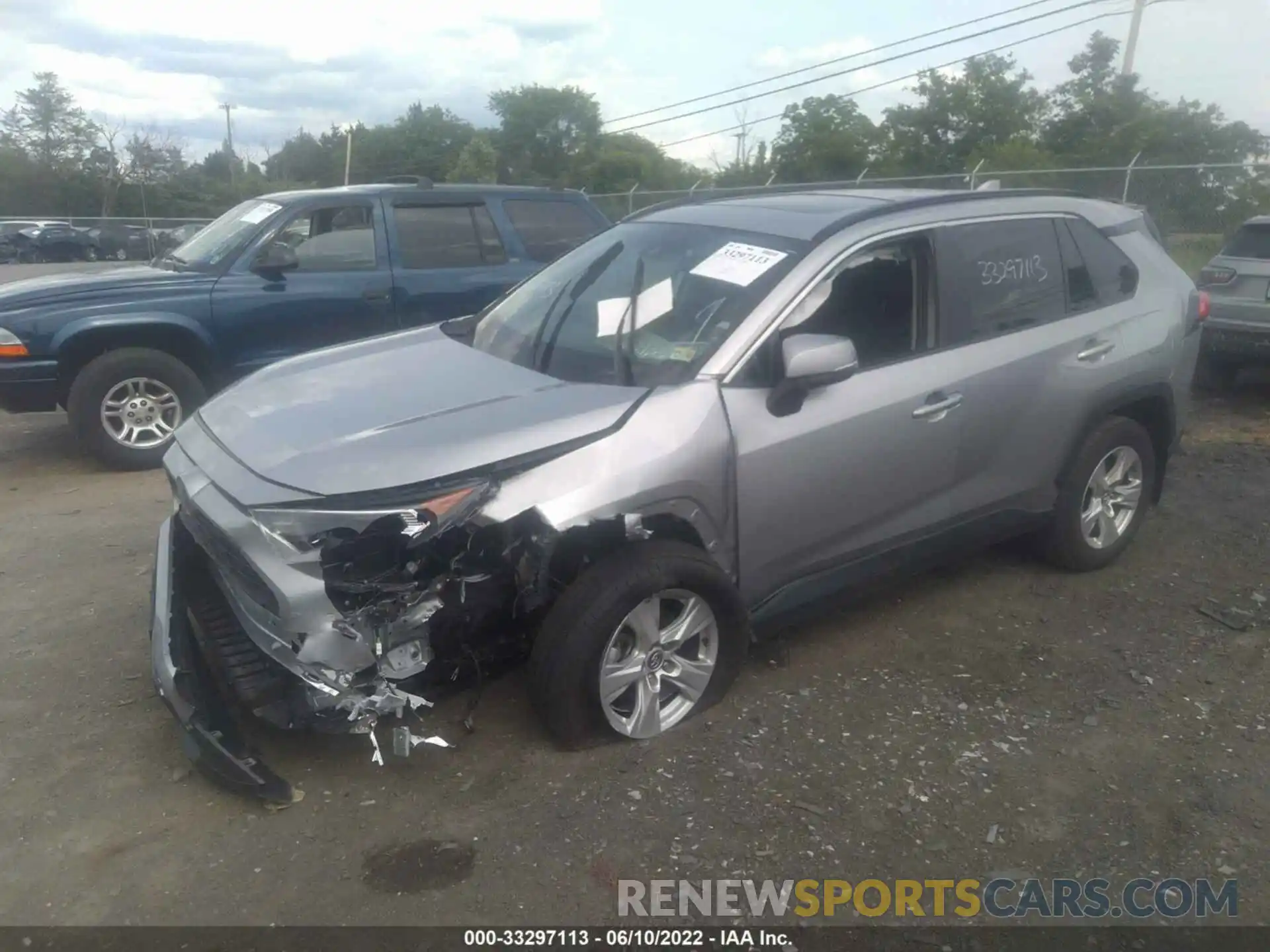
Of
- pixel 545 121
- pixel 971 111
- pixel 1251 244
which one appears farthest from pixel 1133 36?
pixel 545 121

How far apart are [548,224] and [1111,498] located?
15.5ft

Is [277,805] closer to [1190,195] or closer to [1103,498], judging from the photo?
[1103,498]

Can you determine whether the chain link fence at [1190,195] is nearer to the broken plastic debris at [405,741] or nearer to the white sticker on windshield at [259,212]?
the white sticker on windshield at [259,212]

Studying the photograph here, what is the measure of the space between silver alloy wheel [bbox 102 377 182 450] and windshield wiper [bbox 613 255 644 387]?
155 inches

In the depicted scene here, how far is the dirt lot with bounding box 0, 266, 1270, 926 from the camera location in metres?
2.84

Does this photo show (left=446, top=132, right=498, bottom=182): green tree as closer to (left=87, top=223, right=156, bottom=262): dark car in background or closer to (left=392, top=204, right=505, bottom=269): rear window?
(left=87, top=223, right=156, bottom=262): dark car in background

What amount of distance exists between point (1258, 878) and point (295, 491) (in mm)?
3008

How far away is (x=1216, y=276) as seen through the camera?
26.8 feet

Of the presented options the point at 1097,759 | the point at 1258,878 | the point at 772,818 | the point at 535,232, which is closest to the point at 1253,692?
the point at 1097,759

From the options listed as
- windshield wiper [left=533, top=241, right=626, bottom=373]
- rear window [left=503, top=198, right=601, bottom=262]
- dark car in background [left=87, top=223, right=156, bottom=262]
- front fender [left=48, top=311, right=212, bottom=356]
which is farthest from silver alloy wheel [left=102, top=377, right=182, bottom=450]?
dark car in background [left=87, top=223, right=156, bottom=262]

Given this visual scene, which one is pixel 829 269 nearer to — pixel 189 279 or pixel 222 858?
pixel 222 858

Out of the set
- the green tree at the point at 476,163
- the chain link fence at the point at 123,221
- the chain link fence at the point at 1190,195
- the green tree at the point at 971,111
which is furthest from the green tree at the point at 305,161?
the chain link fence at the point at 1190,195

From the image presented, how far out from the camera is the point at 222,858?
9.55ft

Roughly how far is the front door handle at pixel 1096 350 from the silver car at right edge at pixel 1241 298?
423 cm
